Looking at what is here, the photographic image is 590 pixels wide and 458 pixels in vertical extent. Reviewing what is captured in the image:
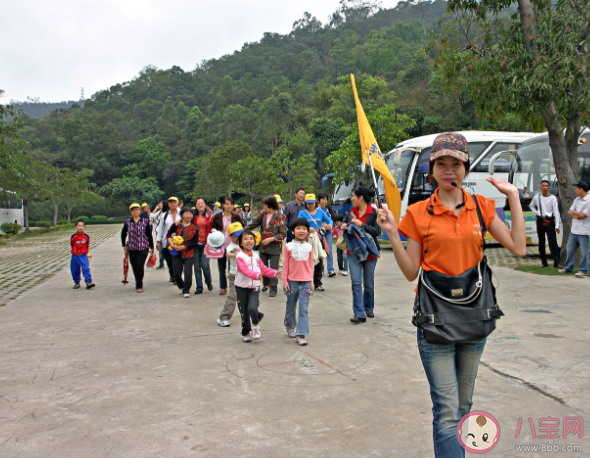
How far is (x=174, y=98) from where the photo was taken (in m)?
137

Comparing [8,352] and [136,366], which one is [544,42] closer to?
[136,366]

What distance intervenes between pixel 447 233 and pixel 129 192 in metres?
75.6

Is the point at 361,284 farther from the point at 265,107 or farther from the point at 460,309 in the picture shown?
the point at 265,107

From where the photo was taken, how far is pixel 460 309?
2.49 metres

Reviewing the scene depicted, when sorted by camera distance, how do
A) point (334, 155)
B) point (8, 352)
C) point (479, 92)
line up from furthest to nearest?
point (334, 155)
point (479, 92)
point (8, 352)

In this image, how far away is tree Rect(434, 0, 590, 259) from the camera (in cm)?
977

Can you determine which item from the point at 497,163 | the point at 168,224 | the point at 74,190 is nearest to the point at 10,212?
the point at 74,190

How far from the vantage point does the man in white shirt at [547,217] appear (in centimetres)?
1103

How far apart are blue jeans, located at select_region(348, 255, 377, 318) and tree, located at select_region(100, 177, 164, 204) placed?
6926cm

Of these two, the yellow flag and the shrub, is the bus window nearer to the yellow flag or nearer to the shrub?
the yellow flag

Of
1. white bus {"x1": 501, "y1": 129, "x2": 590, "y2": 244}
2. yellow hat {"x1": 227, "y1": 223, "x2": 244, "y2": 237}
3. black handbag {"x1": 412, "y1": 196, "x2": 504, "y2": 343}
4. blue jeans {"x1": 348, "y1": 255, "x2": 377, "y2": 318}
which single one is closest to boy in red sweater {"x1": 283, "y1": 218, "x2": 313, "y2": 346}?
yellow hat {"x1": 227, "y1": 223, "x2": 244, "y2": 237}

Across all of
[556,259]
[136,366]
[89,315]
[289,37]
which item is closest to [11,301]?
[89,315]

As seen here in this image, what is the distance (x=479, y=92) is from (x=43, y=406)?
33.1 feet

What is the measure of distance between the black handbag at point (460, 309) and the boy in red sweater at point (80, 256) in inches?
355
